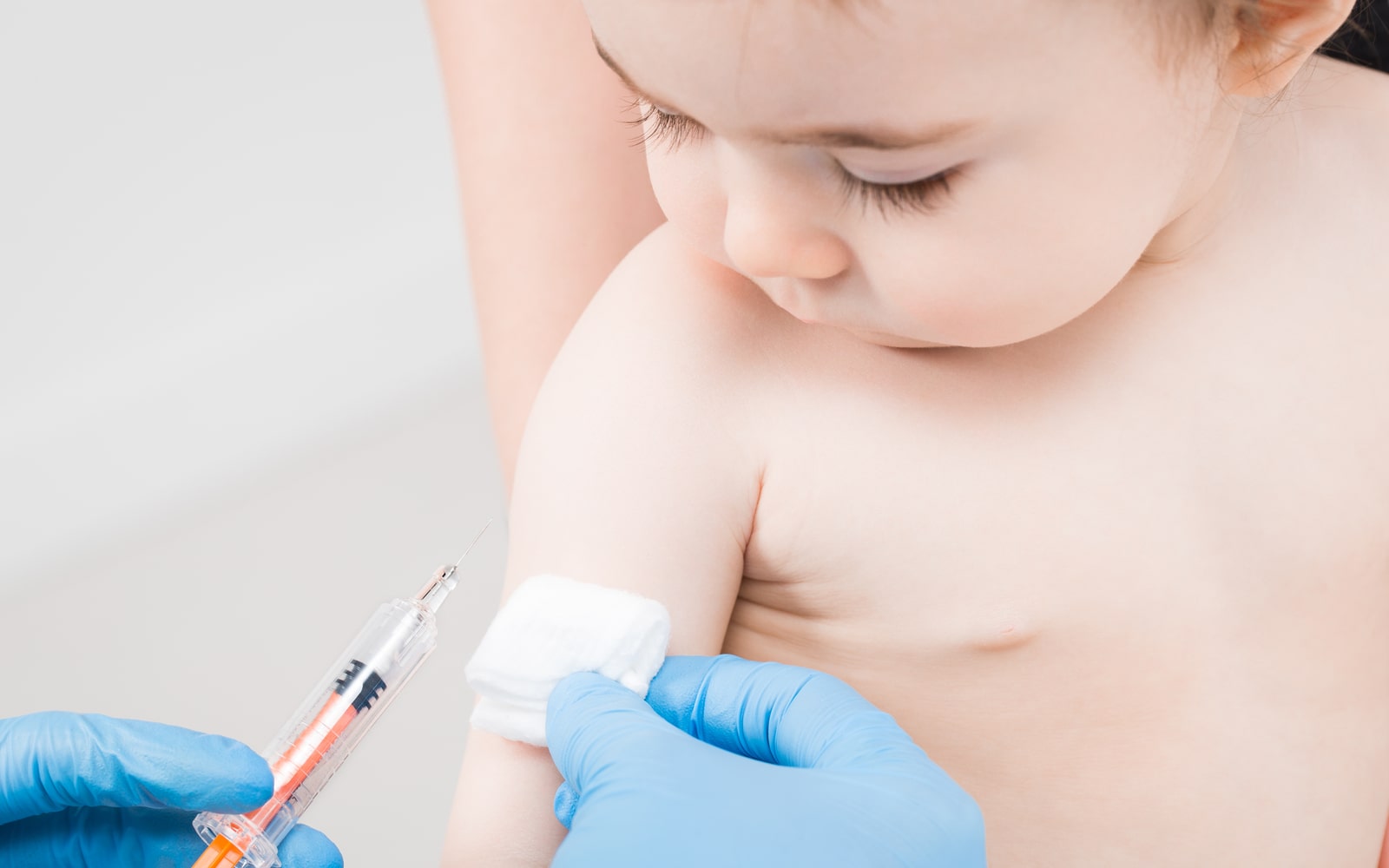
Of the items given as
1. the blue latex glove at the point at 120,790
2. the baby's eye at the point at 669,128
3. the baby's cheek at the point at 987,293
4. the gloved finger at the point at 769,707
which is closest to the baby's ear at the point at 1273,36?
the baby's cheek at the point at 987,293

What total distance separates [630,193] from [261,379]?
3.33 ft

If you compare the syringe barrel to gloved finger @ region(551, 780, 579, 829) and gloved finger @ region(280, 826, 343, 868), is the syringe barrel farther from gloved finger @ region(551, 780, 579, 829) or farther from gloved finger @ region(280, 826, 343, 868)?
gloved finger @ region(551, 780, 579, 829)

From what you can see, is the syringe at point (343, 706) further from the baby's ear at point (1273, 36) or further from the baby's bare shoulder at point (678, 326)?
the baby's ear at point (1273, 36)

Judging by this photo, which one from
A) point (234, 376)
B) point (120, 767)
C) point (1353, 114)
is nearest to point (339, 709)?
point (120, 767)

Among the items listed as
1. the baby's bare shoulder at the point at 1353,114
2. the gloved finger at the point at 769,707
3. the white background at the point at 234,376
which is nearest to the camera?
the gloved finger at the point at 769,707

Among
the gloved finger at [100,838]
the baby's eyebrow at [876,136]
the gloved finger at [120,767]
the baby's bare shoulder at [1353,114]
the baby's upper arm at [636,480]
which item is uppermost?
the baby's bare shoulder at [1353,114]

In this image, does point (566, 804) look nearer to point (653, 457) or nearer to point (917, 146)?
point (653, 457)

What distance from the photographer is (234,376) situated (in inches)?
71.6

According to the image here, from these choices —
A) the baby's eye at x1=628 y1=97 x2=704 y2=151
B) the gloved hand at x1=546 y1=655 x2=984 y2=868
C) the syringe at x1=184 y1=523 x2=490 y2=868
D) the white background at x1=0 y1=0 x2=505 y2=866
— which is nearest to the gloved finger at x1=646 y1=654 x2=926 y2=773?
the gloved hand at x1=546 y1=655 x2=984 y2=868

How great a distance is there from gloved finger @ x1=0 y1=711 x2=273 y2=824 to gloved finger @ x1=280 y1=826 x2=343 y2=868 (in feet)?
0.17

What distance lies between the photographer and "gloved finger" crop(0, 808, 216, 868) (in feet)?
2.39

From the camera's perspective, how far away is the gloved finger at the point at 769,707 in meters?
0.64

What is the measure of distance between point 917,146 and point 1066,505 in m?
0.27

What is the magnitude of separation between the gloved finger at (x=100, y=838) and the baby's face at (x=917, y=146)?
452 millimetres
